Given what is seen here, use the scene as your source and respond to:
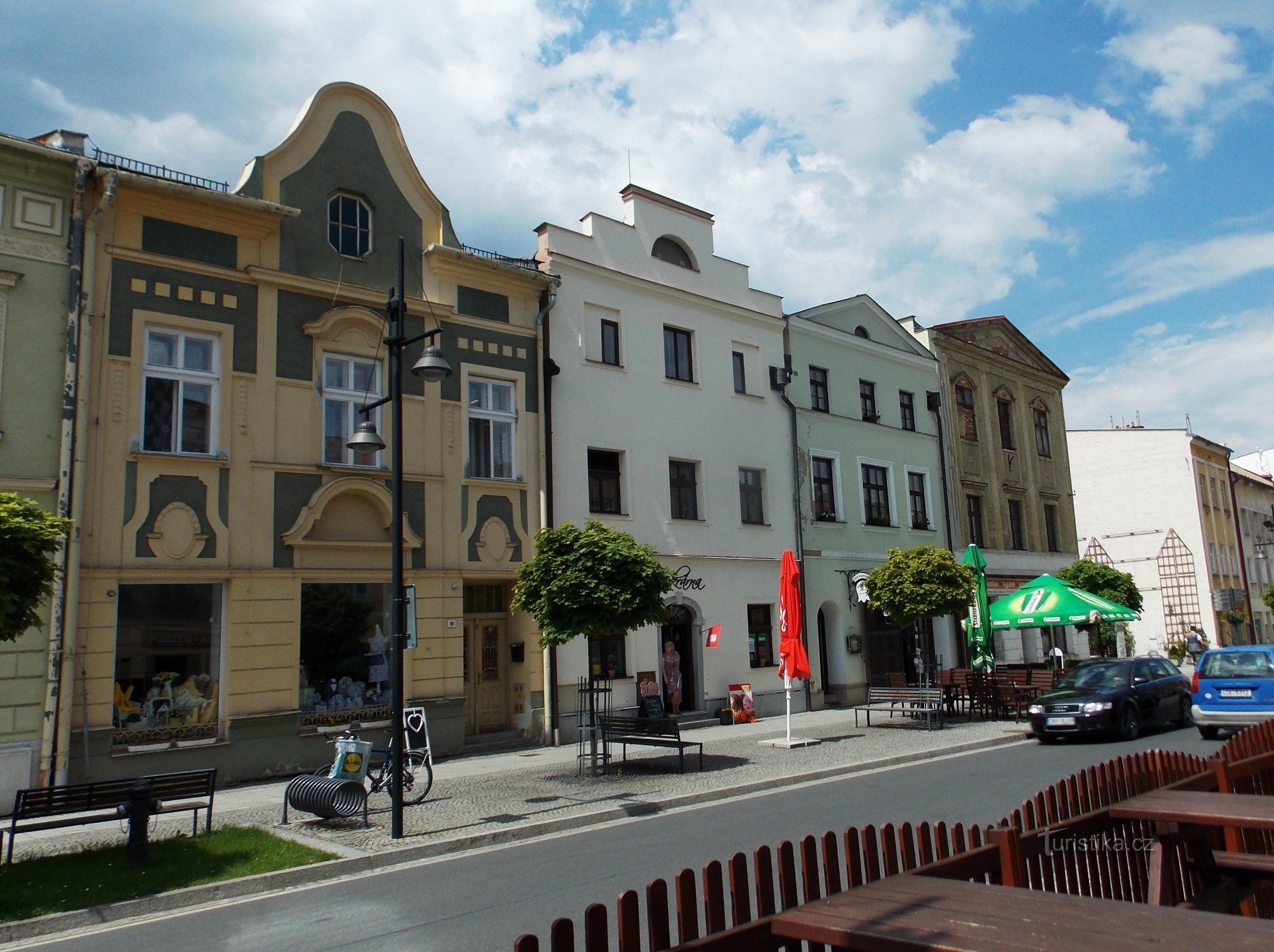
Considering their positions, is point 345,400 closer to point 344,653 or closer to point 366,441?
point 344,653

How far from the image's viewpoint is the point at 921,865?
13.2 ft

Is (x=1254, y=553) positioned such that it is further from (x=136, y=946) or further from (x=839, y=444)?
(x=136, y=946)

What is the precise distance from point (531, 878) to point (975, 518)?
26.0 metres

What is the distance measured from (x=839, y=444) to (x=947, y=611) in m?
7.44

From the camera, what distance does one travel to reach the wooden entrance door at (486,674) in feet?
60.7

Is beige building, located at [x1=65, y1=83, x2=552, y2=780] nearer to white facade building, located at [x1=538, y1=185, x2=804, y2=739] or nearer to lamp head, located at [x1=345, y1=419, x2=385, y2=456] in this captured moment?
white facade building, located at [x1=538, y1=185, x2=804, y2=739]

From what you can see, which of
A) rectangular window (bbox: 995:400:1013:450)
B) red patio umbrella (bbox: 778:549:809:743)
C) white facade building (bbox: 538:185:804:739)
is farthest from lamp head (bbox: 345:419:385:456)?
rectangular window (bbox: 995:400:1013:450)

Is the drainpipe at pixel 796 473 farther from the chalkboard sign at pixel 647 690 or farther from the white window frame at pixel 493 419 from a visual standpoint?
the white window frame at pixel 493 419

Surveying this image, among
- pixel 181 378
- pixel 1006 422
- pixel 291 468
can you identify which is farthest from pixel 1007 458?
pixel 181 378

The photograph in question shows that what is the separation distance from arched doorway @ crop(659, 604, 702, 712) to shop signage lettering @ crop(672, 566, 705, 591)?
43cm

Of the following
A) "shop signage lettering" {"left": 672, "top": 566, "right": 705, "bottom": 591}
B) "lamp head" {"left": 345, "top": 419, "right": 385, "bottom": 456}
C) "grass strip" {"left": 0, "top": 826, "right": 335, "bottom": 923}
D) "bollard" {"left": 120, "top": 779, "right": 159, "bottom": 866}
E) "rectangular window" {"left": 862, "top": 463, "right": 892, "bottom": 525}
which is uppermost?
"rectangular window" {"left": 862, "top": 463, "right": 892, "bottom": 525}

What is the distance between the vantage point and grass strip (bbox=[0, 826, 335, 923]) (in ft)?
25.9

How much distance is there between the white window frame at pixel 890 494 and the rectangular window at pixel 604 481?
878 centimetres

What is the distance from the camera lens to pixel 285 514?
1593cm
